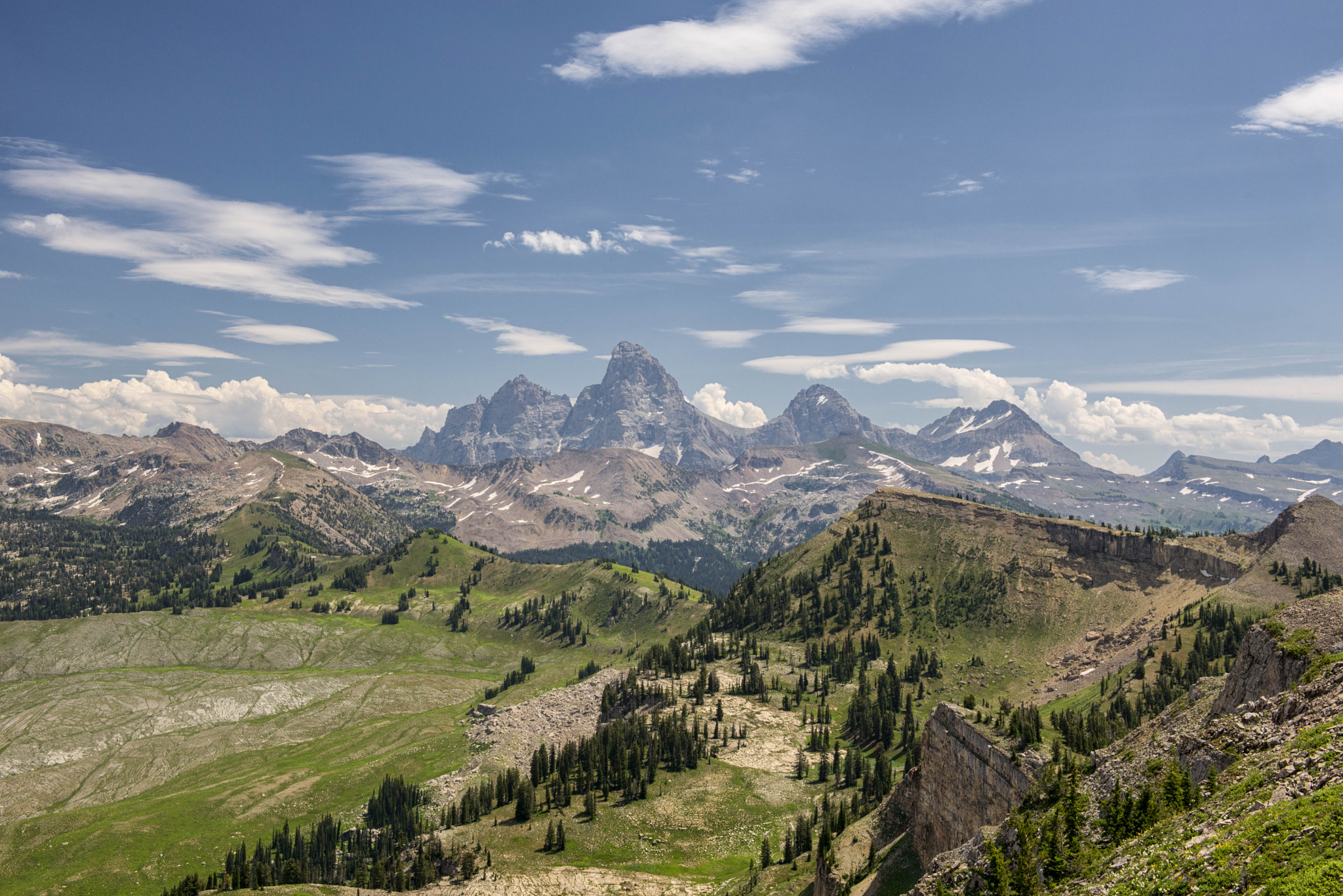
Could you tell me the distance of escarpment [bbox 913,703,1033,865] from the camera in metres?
71.9

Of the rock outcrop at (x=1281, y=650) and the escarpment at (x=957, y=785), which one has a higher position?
the rock outcrop at (x=1281, y=650)

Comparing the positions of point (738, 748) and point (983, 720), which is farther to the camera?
point (738, 748)

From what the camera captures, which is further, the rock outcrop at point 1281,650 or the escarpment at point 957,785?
the escarpment at point 957,785

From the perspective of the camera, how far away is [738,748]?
18600cm

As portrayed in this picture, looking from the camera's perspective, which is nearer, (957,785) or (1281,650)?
(1281,650)

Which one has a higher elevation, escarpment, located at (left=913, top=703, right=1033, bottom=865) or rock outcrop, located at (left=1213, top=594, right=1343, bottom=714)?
rock outcrop, located at (left=1213, top=594, right=1343, bottom=714)

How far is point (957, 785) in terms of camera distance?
79.2 meters

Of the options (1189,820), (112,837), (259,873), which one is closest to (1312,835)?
(1189,820)

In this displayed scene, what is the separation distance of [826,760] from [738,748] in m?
22.0

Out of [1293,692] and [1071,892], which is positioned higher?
[1293,692]

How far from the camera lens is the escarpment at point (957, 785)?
236 feet

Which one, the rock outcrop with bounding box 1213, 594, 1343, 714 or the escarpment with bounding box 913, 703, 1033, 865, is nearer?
the rock outcrop with bounding box 1213, 594, 1343, 714

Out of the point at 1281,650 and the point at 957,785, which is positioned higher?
the point at 1281,650

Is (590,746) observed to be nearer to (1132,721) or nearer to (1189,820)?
(1132,721)
